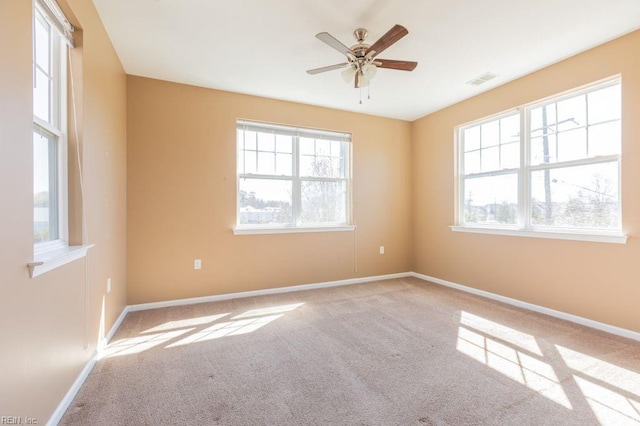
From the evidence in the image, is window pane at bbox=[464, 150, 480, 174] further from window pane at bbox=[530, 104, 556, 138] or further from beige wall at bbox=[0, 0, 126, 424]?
beige wall at bbox=[0, 0, 126, 424]

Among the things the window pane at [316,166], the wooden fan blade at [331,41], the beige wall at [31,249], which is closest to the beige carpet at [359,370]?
the beige wall at [31,249]

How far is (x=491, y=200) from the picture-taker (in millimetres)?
3943

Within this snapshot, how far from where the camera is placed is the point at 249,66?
3152 millimetres

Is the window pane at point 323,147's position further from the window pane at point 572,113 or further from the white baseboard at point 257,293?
the window pane at point 572,113

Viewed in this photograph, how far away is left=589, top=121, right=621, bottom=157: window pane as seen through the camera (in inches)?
109

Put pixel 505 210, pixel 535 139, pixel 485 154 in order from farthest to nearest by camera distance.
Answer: pixel 485 154
pixel 505 210
pixel 535 139

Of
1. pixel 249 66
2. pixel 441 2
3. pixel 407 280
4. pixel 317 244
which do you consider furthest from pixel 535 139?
pixel 249 66

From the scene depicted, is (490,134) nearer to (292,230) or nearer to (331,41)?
(331,41)

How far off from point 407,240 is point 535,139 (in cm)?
238

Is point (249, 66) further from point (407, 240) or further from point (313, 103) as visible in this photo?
point (407, 240)

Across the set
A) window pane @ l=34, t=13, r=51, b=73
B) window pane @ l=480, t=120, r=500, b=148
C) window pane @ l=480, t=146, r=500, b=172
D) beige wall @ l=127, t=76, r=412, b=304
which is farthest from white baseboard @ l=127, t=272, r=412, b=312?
window pane @ l=34, t=13, r=51, b=73

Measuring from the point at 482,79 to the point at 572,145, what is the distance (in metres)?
1.22

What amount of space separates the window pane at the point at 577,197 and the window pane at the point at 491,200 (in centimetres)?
24

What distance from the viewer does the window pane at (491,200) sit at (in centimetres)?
367
